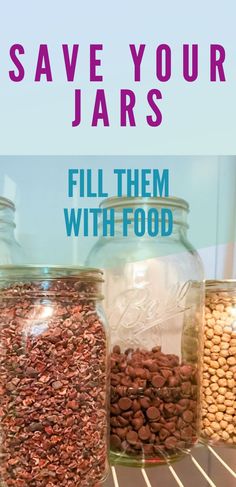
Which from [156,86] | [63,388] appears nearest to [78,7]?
[156,86]

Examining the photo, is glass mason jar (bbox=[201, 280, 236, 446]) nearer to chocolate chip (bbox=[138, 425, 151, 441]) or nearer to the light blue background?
chocolate chip (bbox=[138, 425, 151, 441])

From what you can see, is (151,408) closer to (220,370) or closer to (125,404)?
(125,404)

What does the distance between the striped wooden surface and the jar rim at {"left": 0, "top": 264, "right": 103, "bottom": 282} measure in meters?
0.24

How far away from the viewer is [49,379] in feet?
1.83

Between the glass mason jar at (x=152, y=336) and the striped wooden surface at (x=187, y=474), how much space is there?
17mm

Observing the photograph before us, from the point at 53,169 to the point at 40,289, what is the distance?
12.9 inches

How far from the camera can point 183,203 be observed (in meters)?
0.76

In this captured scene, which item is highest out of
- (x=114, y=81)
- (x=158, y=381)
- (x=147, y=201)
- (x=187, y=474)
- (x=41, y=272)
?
(x=114, y=81)

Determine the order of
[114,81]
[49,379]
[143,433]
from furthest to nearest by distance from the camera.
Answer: [114,81], [143,433], [49,379]

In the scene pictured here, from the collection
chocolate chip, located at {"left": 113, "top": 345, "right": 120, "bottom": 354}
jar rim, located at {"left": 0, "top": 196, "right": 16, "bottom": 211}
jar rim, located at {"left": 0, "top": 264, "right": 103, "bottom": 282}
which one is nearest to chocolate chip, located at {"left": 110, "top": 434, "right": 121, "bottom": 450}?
chocolate chip, located at {"left": 113, "top": 345, "right": 120, "bottom": 354}

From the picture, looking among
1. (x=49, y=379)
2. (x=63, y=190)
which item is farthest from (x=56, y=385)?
(x=63, y=190)

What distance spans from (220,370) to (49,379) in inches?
11.4

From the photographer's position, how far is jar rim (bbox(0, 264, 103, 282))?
588mm

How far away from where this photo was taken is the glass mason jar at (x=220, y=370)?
737 mm
